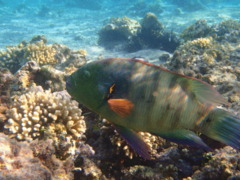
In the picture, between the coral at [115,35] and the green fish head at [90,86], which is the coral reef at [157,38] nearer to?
the coral at [115,35]

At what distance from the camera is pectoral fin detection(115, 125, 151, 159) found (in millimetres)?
1744

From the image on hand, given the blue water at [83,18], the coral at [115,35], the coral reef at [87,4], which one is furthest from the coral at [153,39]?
the coral reef at [87,4]

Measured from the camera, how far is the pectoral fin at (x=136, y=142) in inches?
68.7

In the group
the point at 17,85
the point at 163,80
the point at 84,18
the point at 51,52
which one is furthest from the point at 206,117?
the point at 84,18

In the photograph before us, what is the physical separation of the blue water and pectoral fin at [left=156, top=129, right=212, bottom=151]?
558 inches

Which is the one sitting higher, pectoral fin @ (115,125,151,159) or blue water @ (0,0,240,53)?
blue water @ (0,0,240,53)

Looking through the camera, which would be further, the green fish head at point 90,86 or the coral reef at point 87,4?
the coral reef at point 87,4

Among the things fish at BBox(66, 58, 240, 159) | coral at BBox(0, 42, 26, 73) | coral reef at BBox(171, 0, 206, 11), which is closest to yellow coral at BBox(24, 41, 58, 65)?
coral at BBox(0, 42, 26, 73)

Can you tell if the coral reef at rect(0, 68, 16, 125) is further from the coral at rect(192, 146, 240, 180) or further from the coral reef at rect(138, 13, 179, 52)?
the coral reef at rect(138, 13, 179, 52)

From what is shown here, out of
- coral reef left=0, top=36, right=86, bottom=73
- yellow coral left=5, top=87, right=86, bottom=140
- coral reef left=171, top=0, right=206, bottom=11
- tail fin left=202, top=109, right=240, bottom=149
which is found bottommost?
yellow coral left=5, top=87, right=86, bottom=140

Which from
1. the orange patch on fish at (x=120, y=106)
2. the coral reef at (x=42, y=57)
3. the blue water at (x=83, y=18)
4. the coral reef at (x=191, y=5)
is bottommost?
the coral reef at (x=42, y=57)

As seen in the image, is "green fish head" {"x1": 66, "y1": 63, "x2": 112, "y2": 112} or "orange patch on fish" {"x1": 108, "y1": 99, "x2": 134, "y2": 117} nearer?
"orange patch on fish" {"x1": 108, "y1": 99, "x2": 134, "y2": 117}

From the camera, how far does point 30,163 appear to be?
2396 millimetres

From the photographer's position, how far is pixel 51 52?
27.9 ft
